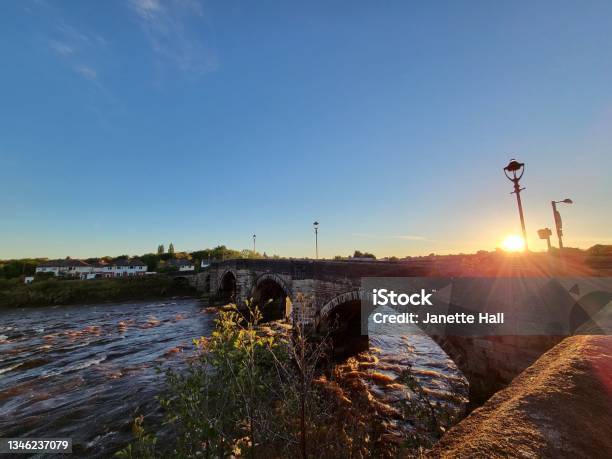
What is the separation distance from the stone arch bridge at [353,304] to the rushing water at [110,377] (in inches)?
82.3

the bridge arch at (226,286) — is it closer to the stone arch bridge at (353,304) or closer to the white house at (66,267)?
the stone arch bridge at (353,304)

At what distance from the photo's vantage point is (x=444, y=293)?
904cm

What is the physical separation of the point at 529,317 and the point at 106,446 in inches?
522

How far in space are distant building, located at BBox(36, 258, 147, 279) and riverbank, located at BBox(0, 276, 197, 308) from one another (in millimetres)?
19072

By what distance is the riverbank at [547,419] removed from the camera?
1.72m

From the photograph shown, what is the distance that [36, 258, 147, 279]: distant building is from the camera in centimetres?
7596

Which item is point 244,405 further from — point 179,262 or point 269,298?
point 179,262

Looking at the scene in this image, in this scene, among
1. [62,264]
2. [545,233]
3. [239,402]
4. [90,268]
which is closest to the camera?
[239,402]

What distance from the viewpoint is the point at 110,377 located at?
47.8 ft

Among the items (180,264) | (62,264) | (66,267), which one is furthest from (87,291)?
(62,264)

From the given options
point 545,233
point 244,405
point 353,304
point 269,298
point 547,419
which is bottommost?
point 269,298

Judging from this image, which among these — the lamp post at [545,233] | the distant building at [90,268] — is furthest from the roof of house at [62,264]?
the lamp post at [545,233]

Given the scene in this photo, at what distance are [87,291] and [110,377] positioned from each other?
158ft

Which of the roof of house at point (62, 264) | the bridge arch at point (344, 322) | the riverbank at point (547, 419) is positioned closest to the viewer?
the riverbank at point (547, 419)
